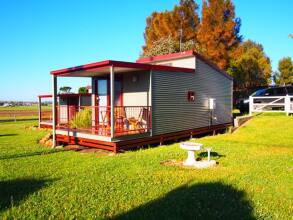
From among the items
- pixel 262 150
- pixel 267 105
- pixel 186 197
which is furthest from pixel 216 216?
pixel 267 105

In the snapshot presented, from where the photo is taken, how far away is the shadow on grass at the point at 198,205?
3.96 metres

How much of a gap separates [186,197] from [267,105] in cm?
1315

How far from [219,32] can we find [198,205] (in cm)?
2374

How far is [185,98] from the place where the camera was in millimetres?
11203

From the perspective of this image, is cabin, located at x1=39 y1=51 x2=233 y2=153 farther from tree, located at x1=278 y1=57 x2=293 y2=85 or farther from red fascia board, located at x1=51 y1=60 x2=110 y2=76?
tree, located at x1=278 y1=57 x2=293 y2=85

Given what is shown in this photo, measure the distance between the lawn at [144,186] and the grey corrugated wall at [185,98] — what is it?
1964mm

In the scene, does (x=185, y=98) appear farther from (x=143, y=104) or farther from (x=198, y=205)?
(x=198, y=205)

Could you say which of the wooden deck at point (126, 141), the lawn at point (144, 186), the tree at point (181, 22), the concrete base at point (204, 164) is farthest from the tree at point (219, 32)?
the concrete base at point (204, 164)

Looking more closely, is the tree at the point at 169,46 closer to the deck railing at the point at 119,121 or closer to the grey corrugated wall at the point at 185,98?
the grey corrugated wall at the point at 185,98

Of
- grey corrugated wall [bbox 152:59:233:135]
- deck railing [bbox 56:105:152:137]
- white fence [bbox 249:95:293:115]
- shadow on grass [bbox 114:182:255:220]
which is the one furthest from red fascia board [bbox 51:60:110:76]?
white fence [bbox 249:95:293:115]

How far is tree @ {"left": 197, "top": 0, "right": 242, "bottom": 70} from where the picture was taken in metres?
25.6

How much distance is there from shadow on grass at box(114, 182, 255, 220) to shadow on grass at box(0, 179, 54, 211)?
1.82 meters

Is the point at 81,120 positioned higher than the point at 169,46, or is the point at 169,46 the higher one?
the point at 169,46

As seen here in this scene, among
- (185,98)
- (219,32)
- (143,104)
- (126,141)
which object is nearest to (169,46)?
(219,32)
